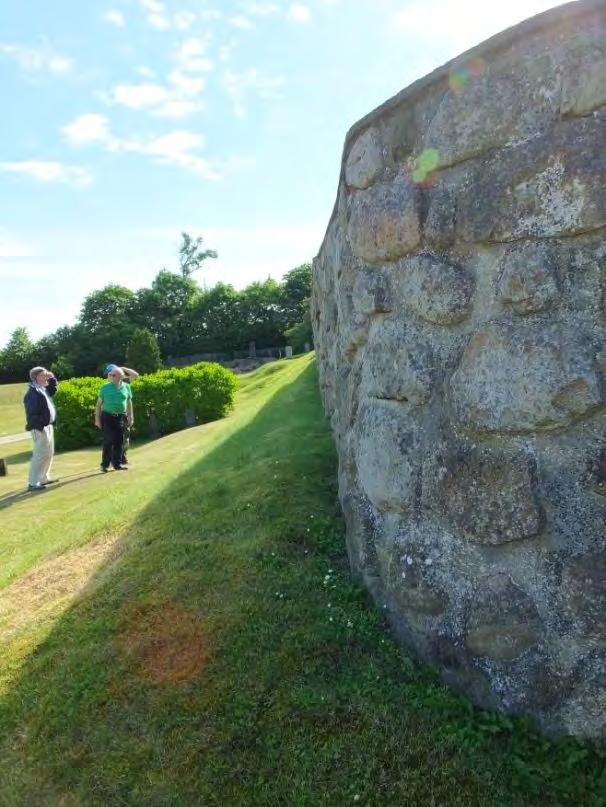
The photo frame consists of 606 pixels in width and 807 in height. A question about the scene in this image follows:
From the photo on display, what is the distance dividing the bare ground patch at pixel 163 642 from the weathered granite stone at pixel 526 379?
160 cm

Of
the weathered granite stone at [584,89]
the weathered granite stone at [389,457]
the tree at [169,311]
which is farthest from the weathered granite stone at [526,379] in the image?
the tree at [169,311]

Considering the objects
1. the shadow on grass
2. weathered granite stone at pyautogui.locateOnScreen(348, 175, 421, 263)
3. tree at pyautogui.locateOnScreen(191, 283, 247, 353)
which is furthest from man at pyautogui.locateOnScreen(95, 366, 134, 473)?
tree at pyautogui.locateOnScreen(191, 283, 247, 353)

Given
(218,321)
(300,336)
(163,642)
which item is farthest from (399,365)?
(218,321)

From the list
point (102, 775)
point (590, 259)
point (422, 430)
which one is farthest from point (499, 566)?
point (102, 775)

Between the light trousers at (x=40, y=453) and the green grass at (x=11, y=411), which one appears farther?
the green grass at (x=11, y=411)

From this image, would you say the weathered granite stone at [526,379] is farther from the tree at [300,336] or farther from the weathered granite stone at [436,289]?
the tree at [300,336]

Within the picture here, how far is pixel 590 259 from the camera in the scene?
1.82 m

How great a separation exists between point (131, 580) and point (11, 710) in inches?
33.3

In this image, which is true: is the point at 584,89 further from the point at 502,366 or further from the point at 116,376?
the point at 116,376

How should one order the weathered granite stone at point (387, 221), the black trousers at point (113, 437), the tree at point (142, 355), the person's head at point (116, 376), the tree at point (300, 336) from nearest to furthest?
the weathered granite stone at point (387, 221)
the person's head at point (116, 376)
the black trousers at point (113, 437)
the tree at point (142, 355)
the tree at point (300, 336)

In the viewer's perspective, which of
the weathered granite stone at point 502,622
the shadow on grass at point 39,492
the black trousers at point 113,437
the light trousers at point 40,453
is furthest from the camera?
the black trousers at point 113,437

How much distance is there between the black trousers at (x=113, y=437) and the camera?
329 inches

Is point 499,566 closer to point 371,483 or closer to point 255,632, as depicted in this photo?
point 371,483

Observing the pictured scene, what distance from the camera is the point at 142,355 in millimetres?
31781
